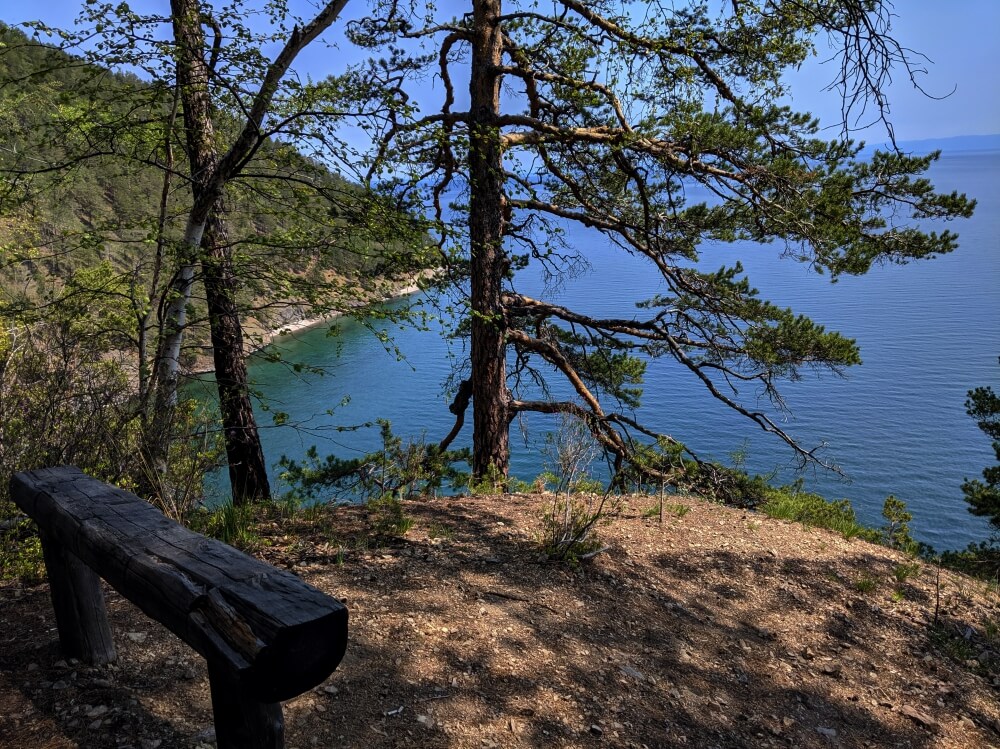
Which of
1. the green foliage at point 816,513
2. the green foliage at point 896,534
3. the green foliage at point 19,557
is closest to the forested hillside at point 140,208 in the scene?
the green foliage at point 19,557

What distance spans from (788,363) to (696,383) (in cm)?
1833

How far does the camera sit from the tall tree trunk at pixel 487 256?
24.7 ft

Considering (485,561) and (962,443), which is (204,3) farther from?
(962,443)

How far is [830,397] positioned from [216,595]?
1108 inches

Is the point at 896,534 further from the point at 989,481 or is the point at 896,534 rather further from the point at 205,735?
the point at 205,735

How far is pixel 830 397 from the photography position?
26406mm

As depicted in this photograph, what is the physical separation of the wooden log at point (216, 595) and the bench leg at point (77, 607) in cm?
24

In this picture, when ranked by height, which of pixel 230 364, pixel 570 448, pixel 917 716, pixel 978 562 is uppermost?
pixel 230 364

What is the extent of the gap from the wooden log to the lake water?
9996 millimetres

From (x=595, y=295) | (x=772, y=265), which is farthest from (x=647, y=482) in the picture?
(x=772, y=265)

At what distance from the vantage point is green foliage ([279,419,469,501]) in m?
7.32

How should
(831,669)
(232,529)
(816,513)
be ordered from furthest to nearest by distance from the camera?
(816,513) → (232,529) → (831,669)

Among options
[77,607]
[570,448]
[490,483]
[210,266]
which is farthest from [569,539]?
[210,266]

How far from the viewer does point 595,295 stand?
1261 inches
